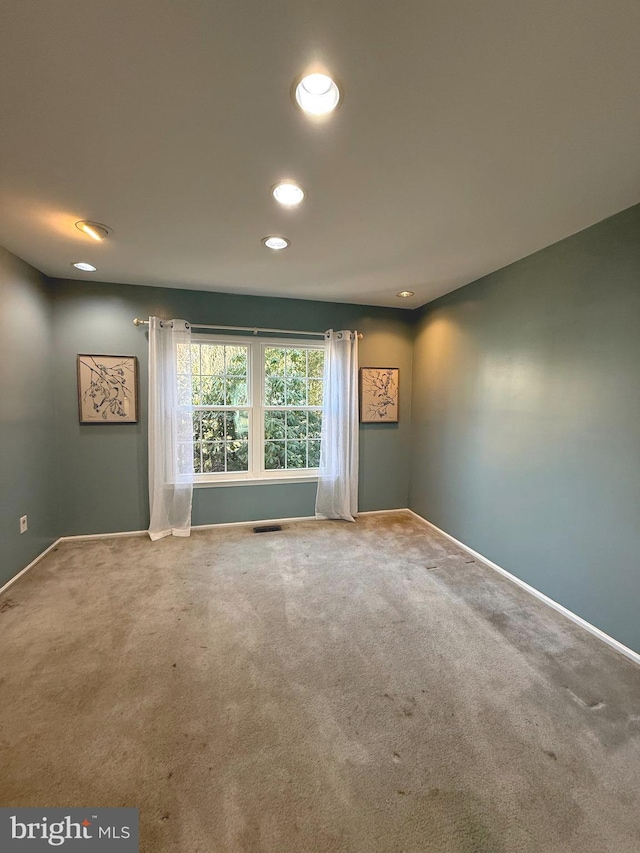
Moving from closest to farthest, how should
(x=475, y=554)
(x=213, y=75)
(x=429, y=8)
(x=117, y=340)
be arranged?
(x=429, y=8)
(x=213, y=75)
(x=475, y=554)
(x=117, y=340)

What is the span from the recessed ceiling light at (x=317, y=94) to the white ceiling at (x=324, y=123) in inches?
1.8

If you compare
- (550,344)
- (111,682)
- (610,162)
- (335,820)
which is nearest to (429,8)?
(610,162)

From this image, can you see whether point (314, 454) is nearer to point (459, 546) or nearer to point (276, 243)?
point (459, 546)

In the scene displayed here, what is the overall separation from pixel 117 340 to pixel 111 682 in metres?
2.79

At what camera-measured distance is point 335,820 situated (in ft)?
3.74

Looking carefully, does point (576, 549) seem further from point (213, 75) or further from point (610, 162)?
point (213, 75)

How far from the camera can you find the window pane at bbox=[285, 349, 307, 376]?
153 inches

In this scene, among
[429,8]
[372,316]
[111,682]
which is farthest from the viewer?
[372,316]

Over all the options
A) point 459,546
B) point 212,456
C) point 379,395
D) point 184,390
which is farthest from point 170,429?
point 459,546

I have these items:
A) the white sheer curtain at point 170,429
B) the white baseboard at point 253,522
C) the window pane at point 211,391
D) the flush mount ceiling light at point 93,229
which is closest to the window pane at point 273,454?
the white baseboard at point 253,522

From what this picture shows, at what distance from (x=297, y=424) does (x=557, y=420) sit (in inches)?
96.4

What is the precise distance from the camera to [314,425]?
13.2ft

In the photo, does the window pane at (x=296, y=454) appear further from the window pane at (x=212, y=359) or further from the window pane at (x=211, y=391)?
the window pane at (x=212, y=359)

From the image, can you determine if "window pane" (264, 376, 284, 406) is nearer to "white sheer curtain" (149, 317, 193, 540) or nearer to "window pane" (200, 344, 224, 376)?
"window pane" (200, 344, 224, 376)
